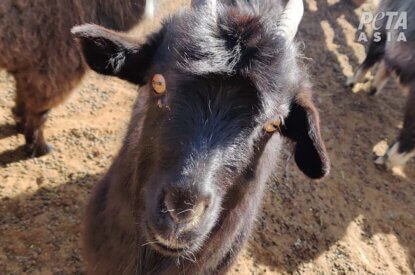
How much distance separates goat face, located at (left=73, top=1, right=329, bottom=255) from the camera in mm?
1942

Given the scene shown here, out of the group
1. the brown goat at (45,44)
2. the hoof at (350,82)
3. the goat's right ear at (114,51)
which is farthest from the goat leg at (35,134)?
the hoof at (350,82)

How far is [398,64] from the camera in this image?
6.38m

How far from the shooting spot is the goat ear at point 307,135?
89.4 inches

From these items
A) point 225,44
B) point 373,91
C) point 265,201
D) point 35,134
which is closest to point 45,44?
point 35,134

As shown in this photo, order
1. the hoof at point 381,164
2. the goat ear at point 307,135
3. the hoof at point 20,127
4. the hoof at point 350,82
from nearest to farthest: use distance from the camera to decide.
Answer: the goat ear at point 307,135
the hoof at point 20,127
the hoof at point 381,164
the hoof at point 350,82

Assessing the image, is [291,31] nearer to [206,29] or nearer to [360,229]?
[206,29]

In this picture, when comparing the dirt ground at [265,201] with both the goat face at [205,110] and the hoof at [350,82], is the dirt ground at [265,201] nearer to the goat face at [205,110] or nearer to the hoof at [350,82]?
the hoof at [350,82]

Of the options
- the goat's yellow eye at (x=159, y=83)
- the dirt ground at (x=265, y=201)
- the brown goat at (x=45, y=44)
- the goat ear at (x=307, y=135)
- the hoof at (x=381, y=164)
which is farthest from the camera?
the hoof at (x=381, y=164)

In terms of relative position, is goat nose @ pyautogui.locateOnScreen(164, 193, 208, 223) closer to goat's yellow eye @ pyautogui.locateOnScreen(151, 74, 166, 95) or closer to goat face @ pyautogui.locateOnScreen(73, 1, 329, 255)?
goat face @ pyautogui.locateOnScreen(73, 1, 329, 255)

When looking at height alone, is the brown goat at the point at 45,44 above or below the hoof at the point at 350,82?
above

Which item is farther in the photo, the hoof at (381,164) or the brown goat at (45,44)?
the hoof at (381,164)

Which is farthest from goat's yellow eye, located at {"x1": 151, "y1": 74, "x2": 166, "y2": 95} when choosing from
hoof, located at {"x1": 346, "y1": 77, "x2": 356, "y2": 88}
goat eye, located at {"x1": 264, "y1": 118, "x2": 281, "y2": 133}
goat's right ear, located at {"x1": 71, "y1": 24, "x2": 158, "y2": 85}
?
hoof, located at {"x1": 346, "y1": 77, "x2": 356, "y2": 88}

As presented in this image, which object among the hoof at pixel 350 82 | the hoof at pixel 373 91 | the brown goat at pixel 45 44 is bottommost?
the hoof at pixel 373 91

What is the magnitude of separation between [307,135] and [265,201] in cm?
272
